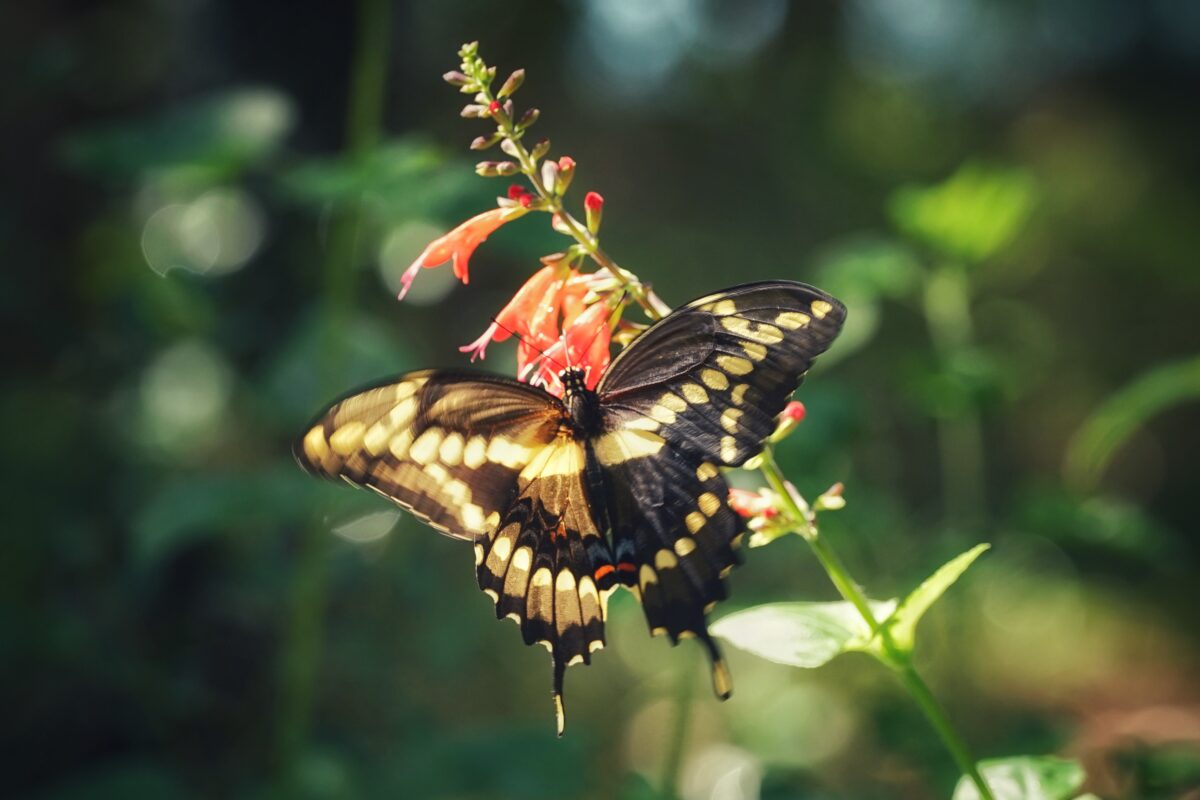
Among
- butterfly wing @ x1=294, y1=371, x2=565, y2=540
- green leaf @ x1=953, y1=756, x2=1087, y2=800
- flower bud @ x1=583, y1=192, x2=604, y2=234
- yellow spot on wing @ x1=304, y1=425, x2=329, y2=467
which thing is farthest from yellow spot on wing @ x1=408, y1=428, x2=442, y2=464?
green leaf @ x1=953, y1=756, x2=1087, y2=800

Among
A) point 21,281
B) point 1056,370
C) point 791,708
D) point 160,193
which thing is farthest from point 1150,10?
point 21,281

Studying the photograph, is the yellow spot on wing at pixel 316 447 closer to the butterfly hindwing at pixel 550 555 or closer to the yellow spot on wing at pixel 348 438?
the yellow spot on wing at pixel 348 438

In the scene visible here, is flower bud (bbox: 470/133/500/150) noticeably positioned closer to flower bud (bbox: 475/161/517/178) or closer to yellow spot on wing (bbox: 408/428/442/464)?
flower bud (bbox: 475/161/517/178)

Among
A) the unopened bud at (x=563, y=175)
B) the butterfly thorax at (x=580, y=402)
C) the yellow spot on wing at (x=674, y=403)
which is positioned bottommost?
the yellow spot on wing at (x=674, y=403)

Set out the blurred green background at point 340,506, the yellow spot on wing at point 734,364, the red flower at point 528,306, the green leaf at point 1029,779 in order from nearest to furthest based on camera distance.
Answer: the green leaf at point 1029,779 < the yellow spot on wing at point 734,364 < the red flower at point 528,306 < the blurred green background at point 340,506

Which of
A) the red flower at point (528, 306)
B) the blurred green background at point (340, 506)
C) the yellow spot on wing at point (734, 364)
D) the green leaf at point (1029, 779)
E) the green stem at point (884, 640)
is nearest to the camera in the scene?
the green stem at point (884, 640)

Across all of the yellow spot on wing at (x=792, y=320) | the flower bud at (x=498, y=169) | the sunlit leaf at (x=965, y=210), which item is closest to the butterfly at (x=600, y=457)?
the yellow spot on wing at (x=792, y=320)
